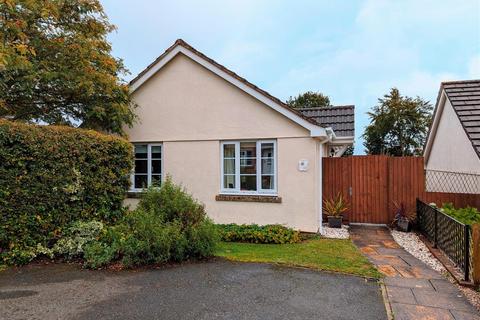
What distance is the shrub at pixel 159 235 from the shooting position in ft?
20.8

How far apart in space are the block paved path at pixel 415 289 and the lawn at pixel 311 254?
0.39 metres

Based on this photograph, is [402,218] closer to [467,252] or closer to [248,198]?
[467,252]

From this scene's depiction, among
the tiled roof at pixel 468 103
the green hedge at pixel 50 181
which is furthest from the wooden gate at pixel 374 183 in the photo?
the green hedge at pixel 50 181

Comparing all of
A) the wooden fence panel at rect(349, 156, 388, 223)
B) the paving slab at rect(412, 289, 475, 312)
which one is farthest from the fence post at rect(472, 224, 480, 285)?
the wooden fence panel at rect(349, 156, 388, 223)

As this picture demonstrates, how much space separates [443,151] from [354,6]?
7493 mm

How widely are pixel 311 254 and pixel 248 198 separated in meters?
3.15

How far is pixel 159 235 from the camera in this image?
6.37 meters

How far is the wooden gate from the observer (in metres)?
11.1

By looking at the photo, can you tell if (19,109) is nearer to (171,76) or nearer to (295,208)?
(171,76)

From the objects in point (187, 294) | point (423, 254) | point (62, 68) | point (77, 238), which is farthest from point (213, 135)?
point (423, 254)

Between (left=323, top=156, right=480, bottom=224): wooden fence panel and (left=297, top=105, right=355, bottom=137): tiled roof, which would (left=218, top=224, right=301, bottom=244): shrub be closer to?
(left=323, top=156, right=480, bottom=224): wooden fence panel

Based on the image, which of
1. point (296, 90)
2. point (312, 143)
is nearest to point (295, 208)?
point (312, 143)

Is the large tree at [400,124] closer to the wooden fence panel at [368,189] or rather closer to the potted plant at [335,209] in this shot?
the wooden fence panel at [368,189]

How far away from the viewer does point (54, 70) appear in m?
8.90
